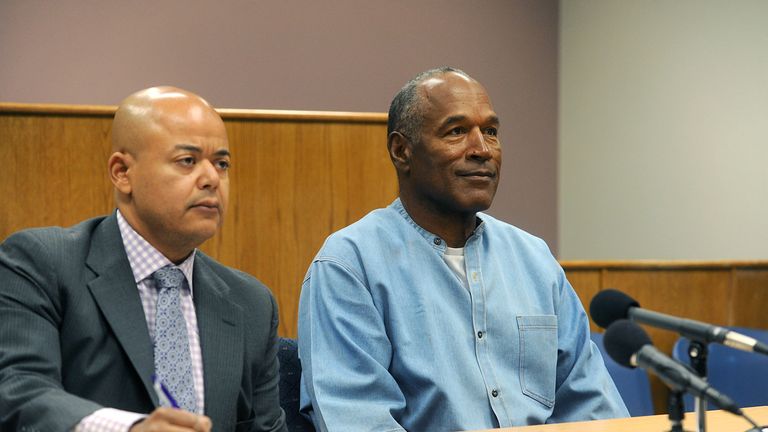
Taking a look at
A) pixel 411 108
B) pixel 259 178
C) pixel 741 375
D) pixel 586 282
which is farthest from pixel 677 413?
pixel 586 282

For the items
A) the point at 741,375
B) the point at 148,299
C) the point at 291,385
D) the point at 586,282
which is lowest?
the point at 741,375

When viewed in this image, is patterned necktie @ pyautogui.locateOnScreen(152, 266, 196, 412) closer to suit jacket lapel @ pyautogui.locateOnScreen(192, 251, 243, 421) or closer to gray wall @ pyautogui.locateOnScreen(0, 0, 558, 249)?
suit jacket lapel @ pyautogui.locateOnScreen(192, 251, 243, 421)

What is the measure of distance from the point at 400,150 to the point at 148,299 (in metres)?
0.96

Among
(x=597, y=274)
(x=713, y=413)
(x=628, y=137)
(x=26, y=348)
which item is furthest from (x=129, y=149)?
(x=628, y=137)

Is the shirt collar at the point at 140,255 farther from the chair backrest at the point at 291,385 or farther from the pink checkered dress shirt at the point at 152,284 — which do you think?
the chair backrest at the point at 291,385

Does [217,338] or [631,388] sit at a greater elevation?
[217,338]

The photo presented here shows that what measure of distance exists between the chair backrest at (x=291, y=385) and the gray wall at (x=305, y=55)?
3243 millimetres

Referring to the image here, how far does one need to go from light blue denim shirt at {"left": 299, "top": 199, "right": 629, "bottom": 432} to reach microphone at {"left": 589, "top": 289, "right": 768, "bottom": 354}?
789 mm

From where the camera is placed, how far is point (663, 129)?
18.8ft

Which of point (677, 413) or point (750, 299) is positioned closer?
point (677, 413)

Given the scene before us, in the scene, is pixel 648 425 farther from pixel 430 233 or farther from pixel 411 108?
pixel 411 108

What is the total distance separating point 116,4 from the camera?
5.36 meters

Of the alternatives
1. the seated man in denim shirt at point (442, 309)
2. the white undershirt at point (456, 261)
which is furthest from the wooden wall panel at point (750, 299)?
the white undershirt at point (456, 261)

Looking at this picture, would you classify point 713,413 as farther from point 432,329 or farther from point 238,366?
point 238,366
